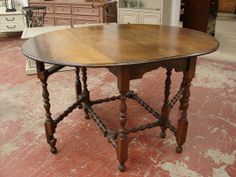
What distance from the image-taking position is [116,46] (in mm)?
1884

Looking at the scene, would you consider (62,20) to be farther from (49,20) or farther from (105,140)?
(105,140)

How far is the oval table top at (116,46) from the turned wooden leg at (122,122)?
0.48 ft

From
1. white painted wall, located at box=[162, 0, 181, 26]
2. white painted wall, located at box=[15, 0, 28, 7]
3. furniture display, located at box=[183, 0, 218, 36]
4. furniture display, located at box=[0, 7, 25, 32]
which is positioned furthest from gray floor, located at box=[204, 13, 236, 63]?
white painted wall, located at box=[15, 0, 28, 7]

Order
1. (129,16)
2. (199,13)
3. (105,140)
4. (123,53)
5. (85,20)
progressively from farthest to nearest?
1. (85,20)
2. (199,13)
3. (129,16)
4. (105,140)
5. (123,53)

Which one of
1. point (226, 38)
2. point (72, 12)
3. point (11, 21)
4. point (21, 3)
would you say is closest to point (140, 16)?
point (72, 12)

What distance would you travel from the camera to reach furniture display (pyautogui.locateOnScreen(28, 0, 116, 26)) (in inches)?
213

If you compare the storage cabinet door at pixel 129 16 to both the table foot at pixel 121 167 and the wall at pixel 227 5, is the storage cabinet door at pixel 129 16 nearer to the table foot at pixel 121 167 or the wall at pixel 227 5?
the table foot at pixel 121 167

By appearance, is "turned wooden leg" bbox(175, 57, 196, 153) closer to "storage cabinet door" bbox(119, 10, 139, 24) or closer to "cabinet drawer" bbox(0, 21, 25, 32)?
"storage cabinet door" bbox(119, 10, 139, 24)

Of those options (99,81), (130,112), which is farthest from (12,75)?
(130,112)

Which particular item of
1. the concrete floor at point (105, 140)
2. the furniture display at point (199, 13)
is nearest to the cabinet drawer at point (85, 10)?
the furniture display at point (199, 13)

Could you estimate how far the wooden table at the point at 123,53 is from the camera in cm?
164

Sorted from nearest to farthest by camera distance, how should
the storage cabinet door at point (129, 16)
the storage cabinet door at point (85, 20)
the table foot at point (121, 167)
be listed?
the table foot at point (121, 167) < the storage cabinet door at point (129, 16) < the storage cabinet door at point (85, 20)

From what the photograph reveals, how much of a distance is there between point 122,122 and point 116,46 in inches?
21.5

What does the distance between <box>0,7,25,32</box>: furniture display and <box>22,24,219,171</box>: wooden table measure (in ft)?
12.3
